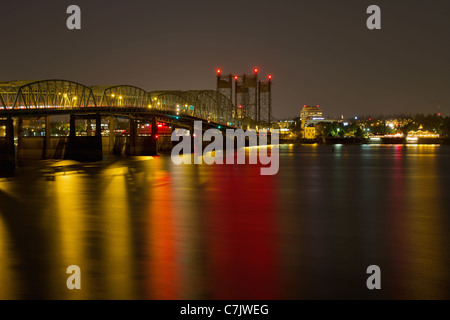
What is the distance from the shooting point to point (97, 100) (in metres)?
118

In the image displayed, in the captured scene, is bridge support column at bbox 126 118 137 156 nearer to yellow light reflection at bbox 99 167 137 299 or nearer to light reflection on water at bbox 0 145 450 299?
light reflection on water at bbox 0 145 450 299

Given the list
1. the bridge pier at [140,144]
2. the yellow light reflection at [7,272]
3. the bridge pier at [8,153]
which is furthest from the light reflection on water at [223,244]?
the bridge pier at [140,144]

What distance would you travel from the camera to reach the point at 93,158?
245 feet

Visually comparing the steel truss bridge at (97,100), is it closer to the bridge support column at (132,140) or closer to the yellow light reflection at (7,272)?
the bridge support column at (132,140)

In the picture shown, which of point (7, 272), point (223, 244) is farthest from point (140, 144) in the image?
point (7, 272)

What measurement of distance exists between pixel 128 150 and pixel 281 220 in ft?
247

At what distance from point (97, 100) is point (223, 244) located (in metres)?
108

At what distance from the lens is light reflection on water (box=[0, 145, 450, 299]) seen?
10680 millimetres

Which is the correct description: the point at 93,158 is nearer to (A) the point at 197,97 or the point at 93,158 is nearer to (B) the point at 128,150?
(B) the point at 128,150

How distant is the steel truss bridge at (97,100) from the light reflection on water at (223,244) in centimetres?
4730

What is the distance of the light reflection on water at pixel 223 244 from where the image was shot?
10.7 m

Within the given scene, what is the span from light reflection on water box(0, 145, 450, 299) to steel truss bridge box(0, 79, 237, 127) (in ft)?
155
